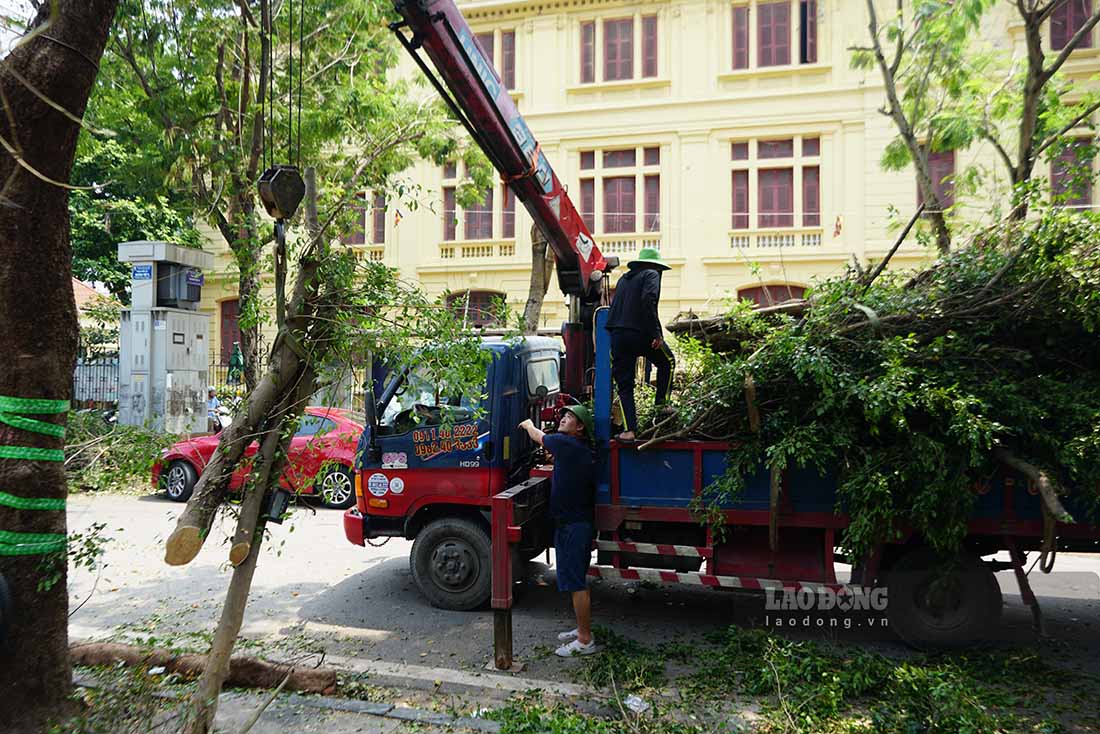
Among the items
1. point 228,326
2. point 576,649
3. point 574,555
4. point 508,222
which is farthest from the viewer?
point 228,326

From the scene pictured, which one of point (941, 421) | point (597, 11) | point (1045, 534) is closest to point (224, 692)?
point (941, 421)

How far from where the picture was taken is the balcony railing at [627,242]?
756 inches

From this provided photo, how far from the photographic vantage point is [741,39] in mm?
18828

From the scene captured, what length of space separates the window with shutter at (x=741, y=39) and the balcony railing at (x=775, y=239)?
4.28 m

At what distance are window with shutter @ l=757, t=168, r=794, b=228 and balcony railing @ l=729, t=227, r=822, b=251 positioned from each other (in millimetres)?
292

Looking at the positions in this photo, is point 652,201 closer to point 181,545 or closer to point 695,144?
point 695,144

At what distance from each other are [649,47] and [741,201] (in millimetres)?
4792

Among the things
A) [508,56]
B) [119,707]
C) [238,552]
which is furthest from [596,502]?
[508,56]

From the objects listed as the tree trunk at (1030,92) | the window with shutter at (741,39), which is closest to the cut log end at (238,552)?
the tree trunk at (1030,92)

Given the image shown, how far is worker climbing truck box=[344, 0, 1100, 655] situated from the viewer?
212 inches

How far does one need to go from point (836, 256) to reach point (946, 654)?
46.1 feet

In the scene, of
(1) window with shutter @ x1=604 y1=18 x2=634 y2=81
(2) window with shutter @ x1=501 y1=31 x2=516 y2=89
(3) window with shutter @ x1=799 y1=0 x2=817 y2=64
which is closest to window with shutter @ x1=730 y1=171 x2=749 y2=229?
(3) window with shutter @ x1=799 y1=0 x2=817 y2=64

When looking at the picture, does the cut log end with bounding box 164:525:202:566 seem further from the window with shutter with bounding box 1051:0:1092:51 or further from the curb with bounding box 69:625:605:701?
the window with shutter with bounding box 1051:0:1092:51

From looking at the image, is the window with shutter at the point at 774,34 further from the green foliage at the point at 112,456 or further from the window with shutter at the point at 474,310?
the green foliage at the point at 112,456
